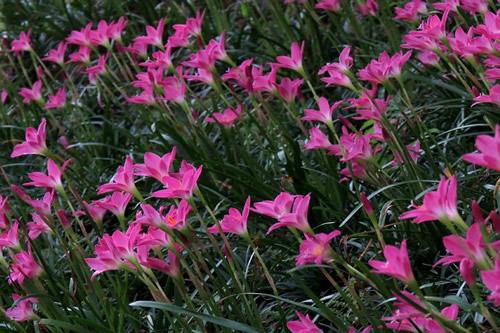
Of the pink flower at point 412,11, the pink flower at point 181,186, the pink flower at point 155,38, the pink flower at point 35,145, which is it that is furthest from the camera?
the pink flower at point 155,38

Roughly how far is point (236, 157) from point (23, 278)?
→ 3.29 feet

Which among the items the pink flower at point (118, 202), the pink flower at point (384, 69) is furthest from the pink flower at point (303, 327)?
the pink flower at point (384, 69)

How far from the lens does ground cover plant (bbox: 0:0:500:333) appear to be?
1.77 m

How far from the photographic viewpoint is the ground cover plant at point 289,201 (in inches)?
69.8

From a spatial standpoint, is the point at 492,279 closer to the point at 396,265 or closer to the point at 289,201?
the point at 396,265

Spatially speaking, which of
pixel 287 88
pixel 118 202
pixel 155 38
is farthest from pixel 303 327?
pixel 155 38

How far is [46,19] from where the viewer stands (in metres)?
5.09

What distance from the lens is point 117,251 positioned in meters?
1.88

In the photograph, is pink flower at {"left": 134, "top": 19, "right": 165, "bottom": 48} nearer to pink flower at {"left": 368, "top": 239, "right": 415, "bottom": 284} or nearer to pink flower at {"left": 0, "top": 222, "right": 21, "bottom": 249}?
pink flower at {"left": 0, "top": 222, "right": 21, "bottom": 249}

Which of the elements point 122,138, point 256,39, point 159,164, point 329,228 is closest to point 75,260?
point 159,164

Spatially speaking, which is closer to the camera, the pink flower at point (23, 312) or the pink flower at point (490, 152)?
the pink flower at point (490, 152)

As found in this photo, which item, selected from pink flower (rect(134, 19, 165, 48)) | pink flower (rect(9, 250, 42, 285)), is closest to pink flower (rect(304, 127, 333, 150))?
pink flower (rect(9, 250, 42, 285))

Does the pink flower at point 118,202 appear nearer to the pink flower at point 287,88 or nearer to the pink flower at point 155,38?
the pink flower at point 287,88

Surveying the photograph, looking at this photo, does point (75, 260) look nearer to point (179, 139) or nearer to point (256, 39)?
point (179, 139)
